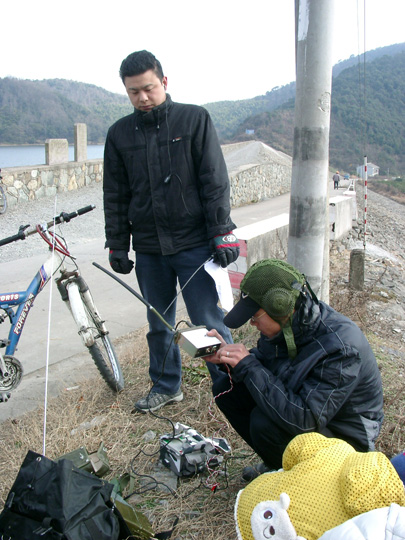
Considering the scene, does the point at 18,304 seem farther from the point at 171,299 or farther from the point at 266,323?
the point at 266,323

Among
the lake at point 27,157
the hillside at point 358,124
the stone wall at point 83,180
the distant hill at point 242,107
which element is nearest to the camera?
the stone wall at point 83,180

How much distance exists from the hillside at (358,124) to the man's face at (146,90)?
54.5m

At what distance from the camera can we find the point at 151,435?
3.26m

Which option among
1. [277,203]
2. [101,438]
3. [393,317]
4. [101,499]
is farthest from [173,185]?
[277,203]

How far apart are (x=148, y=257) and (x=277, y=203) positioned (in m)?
15.7

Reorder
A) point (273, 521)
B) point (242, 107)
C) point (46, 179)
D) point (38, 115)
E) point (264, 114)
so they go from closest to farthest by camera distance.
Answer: point (273, 521) < point (46, 179) < point (38, 115) < point (264, 114) < point (242, 107)

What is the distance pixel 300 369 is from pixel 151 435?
140 cm

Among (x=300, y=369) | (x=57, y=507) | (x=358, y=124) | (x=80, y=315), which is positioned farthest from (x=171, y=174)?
(x=358, y=124)

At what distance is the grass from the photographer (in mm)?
2572

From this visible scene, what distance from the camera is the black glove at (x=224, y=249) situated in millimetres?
3133

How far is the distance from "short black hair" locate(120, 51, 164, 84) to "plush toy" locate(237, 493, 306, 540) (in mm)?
2413

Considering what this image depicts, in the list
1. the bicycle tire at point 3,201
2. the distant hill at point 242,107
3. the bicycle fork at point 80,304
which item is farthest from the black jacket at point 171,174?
the distant hill at point 242,107

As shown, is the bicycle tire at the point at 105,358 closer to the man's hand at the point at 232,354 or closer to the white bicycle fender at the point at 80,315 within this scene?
the white bicycle fender at the point at 80,315

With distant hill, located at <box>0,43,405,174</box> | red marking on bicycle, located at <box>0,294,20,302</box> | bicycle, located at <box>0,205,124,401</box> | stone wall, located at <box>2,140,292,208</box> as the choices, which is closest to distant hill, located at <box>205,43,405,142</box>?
distant hill, located at <box>0,43,405,174</box>
